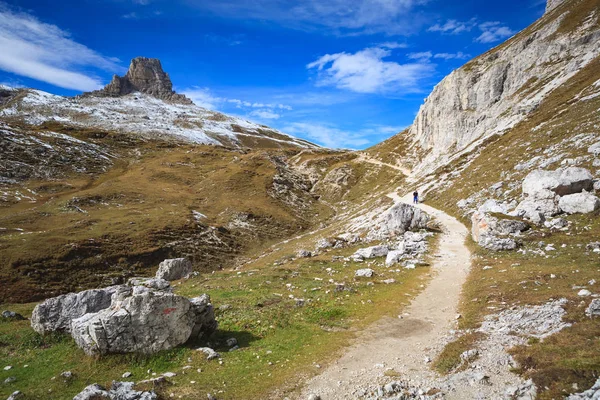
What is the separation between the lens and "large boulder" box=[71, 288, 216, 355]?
17203 mm

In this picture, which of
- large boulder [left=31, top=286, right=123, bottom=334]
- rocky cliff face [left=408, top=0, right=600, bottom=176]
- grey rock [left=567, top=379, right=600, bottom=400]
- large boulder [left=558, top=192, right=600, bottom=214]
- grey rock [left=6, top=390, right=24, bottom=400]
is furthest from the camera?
rocky cliff face [left=408, top=0, right=600, bottom=176]

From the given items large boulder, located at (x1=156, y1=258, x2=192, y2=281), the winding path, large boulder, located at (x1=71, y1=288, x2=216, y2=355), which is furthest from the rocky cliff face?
large boulder, located at (x1=71, y1=288, x2=216, y2=355)

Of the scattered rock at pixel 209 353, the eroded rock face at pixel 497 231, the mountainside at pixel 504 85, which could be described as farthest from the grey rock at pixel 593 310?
the mountainside at pixel 504 85

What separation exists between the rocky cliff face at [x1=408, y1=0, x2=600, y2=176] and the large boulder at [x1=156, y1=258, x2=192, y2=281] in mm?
73879

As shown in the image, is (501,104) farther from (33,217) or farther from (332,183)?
(33,217)

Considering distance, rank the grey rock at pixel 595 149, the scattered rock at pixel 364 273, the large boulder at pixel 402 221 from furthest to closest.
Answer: the large boulder at pixel 402 221 → the grey rock at pixel 595 149 → the scattered rock at pixel 364 273

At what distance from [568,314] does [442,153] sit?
3963 inches

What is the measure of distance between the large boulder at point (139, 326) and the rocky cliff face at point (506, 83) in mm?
84748

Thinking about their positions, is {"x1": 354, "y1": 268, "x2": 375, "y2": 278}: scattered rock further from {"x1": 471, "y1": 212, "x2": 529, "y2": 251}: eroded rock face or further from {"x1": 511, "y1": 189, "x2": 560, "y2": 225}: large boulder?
{"x1": 511, "y1": 189, "x2": 560, "y2": 225}: large boulder

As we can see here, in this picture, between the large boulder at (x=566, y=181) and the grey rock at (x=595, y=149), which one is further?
the grey rock at (x=595, y=149)

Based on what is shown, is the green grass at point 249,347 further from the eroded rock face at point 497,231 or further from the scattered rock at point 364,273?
the eroded rock face at point 497,231

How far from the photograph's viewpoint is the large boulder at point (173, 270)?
157 feet

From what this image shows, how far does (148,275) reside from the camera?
56.7 metres

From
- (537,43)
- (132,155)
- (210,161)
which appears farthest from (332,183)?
(132,155)
